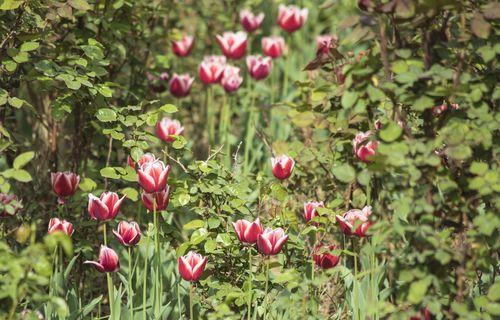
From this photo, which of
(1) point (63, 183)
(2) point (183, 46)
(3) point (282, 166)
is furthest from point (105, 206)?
(2) point (183, 46)

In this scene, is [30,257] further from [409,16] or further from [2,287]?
[409,16]

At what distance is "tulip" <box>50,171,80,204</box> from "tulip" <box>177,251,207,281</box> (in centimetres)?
53

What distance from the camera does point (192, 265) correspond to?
249cm

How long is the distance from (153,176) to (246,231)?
337 mm

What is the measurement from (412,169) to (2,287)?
1.06 metres

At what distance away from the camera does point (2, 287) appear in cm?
199

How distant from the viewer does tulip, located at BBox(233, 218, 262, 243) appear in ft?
8.22

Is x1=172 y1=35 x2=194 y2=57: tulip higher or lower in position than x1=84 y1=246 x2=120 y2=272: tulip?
lower

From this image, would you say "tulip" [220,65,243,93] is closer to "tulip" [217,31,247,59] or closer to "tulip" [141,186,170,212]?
"tulip" [217,31,247,59]

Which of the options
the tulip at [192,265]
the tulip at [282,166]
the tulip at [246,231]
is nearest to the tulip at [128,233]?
the tulip at [192,265]

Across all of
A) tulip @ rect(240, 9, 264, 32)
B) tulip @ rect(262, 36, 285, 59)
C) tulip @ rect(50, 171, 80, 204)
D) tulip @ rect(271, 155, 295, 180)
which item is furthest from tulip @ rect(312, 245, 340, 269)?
tulip @ rect(240, 9, 264, 32)

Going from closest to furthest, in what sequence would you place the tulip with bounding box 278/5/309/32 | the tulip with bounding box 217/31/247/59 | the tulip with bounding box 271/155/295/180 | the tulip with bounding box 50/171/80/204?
the tulip with bounding box 50/171/80/204 < the tulip with bounding box 271/155/295/180 < the tulip with bounding box 217/31/247/59 < the tulip with bounding box 278/5/309/32

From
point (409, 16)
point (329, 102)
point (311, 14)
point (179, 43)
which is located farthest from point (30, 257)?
point (311, 14)

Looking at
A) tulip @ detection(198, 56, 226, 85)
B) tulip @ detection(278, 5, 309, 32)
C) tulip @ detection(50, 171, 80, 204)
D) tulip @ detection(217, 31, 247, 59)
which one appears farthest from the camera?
tulip @ detection(278, 5, 309, 32)
